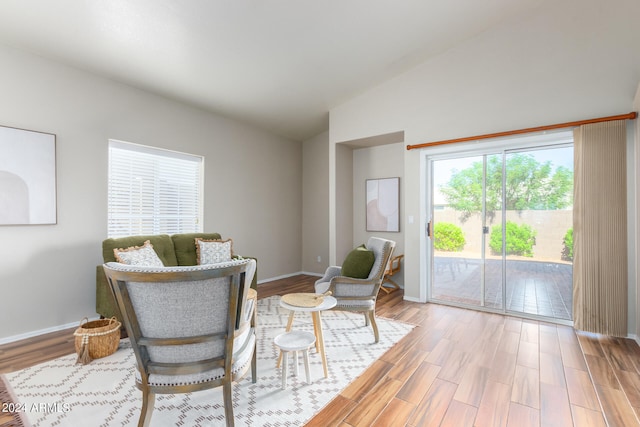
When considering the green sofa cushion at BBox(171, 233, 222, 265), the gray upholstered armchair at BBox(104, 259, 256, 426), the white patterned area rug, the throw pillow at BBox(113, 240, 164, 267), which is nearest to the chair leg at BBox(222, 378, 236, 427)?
the gray upholstered armchair at BBox(104, 259, 256, 426)

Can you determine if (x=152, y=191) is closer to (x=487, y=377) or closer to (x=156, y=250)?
(x=156, y=250)

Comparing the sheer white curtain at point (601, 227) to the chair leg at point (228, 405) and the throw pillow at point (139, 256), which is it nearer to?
the chair leg at point (228, 405)

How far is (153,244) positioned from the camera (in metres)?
3.62

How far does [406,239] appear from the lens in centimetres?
445

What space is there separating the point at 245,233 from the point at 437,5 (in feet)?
13.7

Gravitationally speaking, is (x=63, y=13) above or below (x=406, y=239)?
above

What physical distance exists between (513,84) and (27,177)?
5.42 m

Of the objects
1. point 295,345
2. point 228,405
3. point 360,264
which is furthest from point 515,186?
point 228,405

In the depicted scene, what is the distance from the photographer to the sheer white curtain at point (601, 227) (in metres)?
3.04

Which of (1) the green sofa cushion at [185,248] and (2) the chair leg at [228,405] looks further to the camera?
(1) the green sofa cushion at [185,248]

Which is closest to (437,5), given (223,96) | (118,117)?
(223,96)

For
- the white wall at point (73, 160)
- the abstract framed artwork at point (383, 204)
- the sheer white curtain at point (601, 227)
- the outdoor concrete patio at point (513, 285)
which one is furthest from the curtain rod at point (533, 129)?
the white wall at point (73, 160)

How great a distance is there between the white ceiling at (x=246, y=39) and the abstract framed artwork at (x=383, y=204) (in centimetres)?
170

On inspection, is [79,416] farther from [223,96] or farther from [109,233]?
[223,96]
